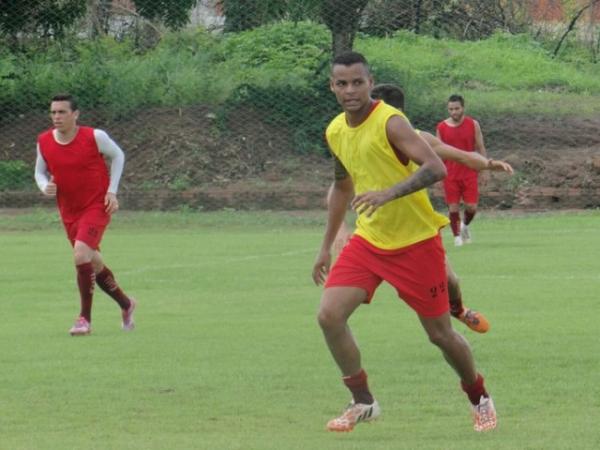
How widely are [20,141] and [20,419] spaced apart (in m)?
22.0

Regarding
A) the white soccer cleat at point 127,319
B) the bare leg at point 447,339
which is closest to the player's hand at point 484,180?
the white soccer cleat at point 127,319

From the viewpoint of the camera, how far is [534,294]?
15.1 metres

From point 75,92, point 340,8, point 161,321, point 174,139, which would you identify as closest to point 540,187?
point 340,8

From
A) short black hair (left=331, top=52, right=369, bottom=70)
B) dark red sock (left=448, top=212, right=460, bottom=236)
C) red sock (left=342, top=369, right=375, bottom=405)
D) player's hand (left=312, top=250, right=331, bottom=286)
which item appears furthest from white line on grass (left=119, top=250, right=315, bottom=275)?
short black hair (left=331, top=52, right=369, bottom=70)

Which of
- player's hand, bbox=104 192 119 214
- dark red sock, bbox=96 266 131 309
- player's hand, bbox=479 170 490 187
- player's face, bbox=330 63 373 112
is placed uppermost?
player's face, bbox=330 63 373 112

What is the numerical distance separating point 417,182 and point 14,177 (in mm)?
22345

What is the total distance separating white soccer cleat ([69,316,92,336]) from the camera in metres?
12.8

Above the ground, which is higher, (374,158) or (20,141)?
(374,158)

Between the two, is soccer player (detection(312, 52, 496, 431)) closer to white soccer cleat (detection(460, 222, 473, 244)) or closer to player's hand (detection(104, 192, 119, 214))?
player's hand (detection(104, 192, 119, 214))

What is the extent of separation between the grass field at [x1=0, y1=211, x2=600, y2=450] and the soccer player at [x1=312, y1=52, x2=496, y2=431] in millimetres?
301

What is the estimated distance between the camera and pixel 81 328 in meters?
12.8

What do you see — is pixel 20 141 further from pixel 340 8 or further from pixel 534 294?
pixel 534 294

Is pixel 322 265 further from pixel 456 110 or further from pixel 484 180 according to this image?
pixel 484 180

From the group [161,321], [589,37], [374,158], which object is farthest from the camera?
[589,37]
